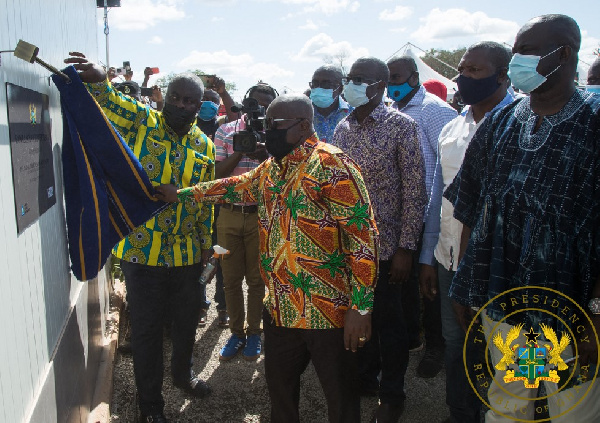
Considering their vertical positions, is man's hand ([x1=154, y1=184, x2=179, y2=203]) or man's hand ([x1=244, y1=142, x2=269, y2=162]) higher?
man's hand ([x1=244, y1=142, x2=269, y2=162])

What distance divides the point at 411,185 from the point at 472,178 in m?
0.84

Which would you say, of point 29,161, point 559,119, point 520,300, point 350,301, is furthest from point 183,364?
point 559,119

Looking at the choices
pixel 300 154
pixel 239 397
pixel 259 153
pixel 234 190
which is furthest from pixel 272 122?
pixel 239 397

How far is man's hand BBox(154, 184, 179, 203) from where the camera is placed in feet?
10.2


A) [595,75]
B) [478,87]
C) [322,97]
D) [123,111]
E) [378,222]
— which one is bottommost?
[378,222]

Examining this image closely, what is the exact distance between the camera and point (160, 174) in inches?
132

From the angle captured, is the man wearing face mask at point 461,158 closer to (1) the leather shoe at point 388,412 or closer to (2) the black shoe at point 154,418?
(1) the leather shoe at point 388,412

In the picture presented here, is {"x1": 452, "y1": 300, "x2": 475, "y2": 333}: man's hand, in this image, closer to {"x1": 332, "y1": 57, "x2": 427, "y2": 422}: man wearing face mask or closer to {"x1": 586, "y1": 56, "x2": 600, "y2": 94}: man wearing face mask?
{"x1": 332, "y1": 57, "x2": 427, "y2": 422}: man wearing face mask

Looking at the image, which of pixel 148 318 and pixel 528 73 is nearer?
pixel 528 73

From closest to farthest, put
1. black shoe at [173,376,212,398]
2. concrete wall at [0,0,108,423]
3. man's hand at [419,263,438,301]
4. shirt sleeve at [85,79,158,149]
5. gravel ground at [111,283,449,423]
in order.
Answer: concrete wall at [0,0,108,423] → shirt sleeve at [85,79,158,149] → man's hand at [419,263,438,301] → gravel ground at [111,283,449,423] → black shoe at [173,376,212,398]

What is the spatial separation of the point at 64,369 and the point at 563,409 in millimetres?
2418

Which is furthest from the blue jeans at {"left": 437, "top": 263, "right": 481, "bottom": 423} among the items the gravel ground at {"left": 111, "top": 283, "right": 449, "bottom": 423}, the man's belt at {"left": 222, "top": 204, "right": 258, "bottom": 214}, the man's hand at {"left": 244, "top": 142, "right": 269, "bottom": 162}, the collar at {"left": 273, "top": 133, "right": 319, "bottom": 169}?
the man's belt at {"left": 222, "top": 204, "right": 258, "bottom": 214}

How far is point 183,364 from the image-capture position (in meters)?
3.79

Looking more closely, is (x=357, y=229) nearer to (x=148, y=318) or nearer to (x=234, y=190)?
(x=234, y=190)
